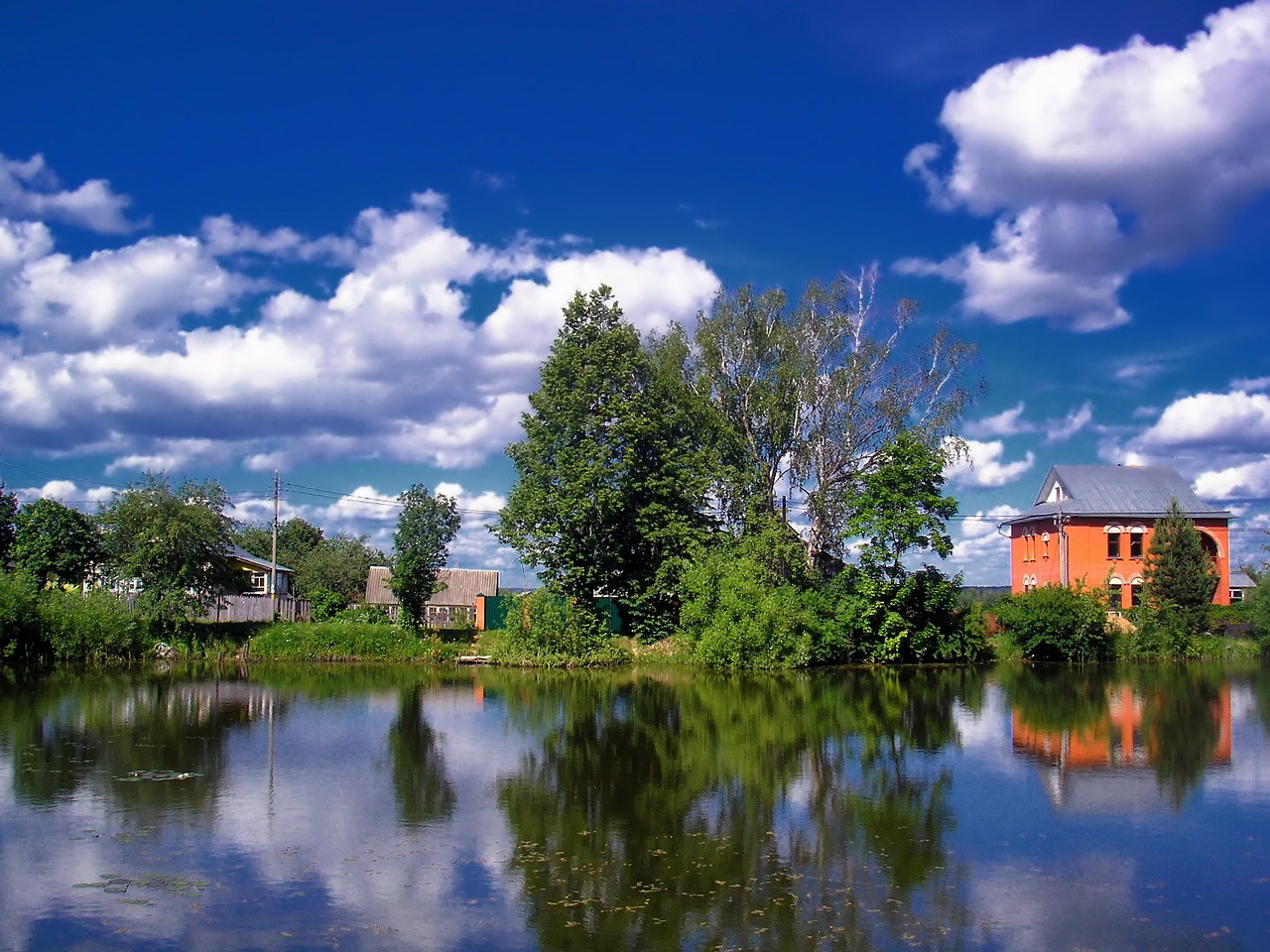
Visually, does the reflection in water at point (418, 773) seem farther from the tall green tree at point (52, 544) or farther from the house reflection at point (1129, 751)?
the tall green tree at point (52, 544)

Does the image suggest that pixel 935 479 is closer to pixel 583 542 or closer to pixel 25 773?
pixel 583 542

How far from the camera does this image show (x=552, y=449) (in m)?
39.0

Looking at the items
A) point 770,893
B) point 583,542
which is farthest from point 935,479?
point 770,893

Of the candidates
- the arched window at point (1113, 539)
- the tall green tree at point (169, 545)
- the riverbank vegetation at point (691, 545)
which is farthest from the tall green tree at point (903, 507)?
the tall green tree at point (169, 545)

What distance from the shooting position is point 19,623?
35.2 metres

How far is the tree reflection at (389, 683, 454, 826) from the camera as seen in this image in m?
13.4

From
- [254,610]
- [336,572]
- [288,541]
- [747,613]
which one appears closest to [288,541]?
[288,541]

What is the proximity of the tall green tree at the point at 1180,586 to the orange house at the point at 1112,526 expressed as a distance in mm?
3859

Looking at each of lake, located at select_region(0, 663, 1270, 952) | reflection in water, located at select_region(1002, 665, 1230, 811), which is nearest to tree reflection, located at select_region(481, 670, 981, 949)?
lake, located at select_region(0, 663, 1270, 952)

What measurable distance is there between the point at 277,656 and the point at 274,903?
31.8 meters

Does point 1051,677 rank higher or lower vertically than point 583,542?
lower

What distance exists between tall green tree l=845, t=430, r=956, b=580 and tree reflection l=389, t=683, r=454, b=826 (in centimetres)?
2002

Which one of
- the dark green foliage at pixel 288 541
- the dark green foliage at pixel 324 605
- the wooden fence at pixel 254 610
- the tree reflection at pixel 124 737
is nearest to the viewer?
the tree reflection at pixel 124 737

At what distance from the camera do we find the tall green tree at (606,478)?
38062 millimetres
